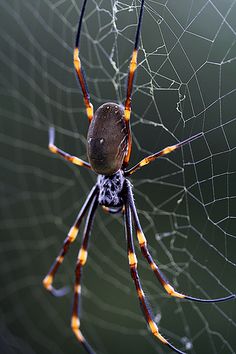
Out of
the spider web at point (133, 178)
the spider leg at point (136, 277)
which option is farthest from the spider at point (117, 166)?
the spider web at point (133, 178)

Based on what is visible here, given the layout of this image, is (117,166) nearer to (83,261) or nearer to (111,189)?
(111,189)

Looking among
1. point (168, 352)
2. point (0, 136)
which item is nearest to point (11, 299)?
point (0, 136)

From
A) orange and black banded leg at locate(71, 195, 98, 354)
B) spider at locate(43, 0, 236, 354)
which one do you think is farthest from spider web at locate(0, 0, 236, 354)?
orange and black banded leg at locate(71, 195, 98, 354)

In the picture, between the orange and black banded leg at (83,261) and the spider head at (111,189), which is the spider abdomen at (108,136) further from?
the orange and black banded leg at (83,261)

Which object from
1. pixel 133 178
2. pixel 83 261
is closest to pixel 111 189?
pixel 83 261

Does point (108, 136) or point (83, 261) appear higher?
point (108, 136)

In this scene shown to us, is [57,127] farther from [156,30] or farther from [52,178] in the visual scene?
[156,30]

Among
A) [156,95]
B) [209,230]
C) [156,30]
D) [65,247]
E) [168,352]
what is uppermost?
[156,30]
